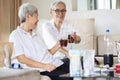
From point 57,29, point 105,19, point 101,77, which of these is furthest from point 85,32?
point 101,77

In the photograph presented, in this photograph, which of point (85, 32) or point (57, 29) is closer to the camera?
point (57, 29)

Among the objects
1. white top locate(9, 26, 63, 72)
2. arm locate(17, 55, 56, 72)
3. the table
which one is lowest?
the table

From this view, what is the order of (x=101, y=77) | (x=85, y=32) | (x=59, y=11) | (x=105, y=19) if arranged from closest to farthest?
1. (x=101, y=77)
2. (x=59, y=11)
3. (x=85, y=32)
4. (x=105, y=19)

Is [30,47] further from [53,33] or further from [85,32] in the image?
[85,32]

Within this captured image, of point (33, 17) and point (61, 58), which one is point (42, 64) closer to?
point (33, 17)

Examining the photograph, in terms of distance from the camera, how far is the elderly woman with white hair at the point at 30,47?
247cm

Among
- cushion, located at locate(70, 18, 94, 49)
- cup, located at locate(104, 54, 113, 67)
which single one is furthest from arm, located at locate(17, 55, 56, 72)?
cushion, located at locate(70, 18, 94, 49)

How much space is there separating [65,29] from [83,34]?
67 cm

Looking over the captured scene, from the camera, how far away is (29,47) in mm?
2551

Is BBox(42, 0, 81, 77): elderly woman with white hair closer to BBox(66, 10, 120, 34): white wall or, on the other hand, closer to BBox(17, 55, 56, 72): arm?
BBox(17, 55, 56, 72): arm

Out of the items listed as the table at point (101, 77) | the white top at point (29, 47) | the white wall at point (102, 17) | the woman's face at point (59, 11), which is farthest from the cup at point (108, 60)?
the white wall at point (102, 17)

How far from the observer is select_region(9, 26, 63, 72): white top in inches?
98.3

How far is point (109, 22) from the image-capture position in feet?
13.8

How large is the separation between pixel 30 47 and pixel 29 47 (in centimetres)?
1
